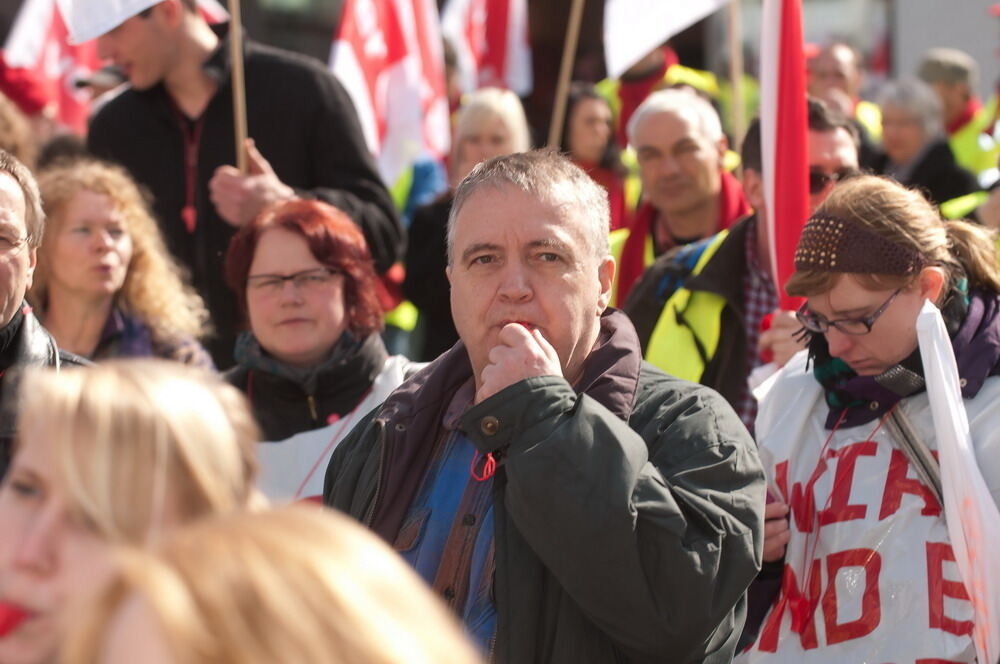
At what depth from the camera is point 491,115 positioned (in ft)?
22.1

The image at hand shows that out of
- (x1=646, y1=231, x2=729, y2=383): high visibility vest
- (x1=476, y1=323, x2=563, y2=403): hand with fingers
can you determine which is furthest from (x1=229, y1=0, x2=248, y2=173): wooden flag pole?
(x1=476, y1=323, x2=563, y2=403): hand with fingers

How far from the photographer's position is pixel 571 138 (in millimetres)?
8023

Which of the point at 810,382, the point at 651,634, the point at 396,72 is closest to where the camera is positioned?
the point at 651,634

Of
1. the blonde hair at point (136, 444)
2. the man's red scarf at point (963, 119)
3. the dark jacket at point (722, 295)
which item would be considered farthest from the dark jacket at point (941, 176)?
the blonde hair at point (136, 444)

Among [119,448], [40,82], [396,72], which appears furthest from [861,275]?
[40,82]

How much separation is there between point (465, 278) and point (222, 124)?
2.69 m

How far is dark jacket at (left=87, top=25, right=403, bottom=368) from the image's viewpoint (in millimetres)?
5633

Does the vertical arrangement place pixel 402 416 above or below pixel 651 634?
above

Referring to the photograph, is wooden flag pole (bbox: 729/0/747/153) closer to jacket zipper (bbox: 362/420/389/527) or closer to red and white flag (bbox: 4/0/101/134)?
jacket zipper (bbox: 362/420/389/527)

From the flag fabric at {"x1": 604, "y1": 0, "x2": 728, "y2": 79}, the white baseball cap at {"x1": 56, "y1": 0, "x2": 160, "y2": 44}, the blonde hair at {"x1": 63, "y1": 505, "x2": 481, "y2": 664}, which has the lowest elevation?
the blonde hair at {"x1": 63, "y1": 505, "x2": 481, "y2": 664}

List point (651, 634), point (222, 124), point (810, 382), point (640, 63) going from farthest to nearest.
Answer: point (640, 63) → point (222, 124) → point (810, 382) → point (651, 634)

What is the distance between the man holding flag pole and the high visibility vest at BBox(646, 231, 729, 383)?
3.63 feet

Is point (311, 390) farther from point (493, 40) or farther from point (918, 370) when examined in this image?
point (493, 40)

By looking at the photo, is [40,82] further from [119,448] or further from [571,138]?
[119,448]
